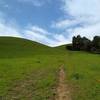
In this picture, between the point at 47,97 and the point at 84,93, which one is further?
the point at 84,93

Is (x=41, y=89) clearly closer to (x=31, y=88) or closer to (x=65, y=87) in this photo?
(x=31, y=88)

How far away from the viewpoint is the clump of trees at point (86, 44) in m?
133

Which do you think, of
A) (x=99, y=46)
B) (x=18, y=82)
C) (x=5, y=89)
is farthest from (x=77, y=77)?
(x=99, y=46)

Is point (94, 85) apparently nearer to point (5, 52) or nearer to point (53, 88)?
point (53, 88)

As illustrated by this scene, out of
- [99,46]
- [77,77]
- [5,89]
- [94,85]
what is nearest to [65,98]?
[5,89]

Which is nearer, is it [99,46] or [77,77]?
[77,77]

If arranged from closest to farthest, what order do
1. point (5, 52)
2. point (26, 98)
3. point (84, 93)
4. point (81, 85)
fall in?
1. point (26, 98)
2. point (84, 93)
3. point (81, 85)
4. point (5, 52)

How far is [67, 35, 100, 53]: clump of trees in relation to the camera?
13271cm

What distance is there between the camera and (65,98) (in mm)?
19922

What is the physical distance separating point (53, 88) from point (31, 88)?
184 centimetres

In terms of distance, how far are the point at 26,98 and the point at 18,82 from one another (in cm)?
758

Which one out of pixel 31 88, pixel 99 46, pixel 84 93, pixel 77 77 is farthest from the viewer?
pixel 99 46

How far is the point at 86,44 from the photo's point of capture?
137 m

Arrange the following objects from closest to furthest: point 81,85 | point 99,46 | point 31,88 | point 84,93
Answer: point 84,93 → point 31,88 → point 81,85 → point 99,46
